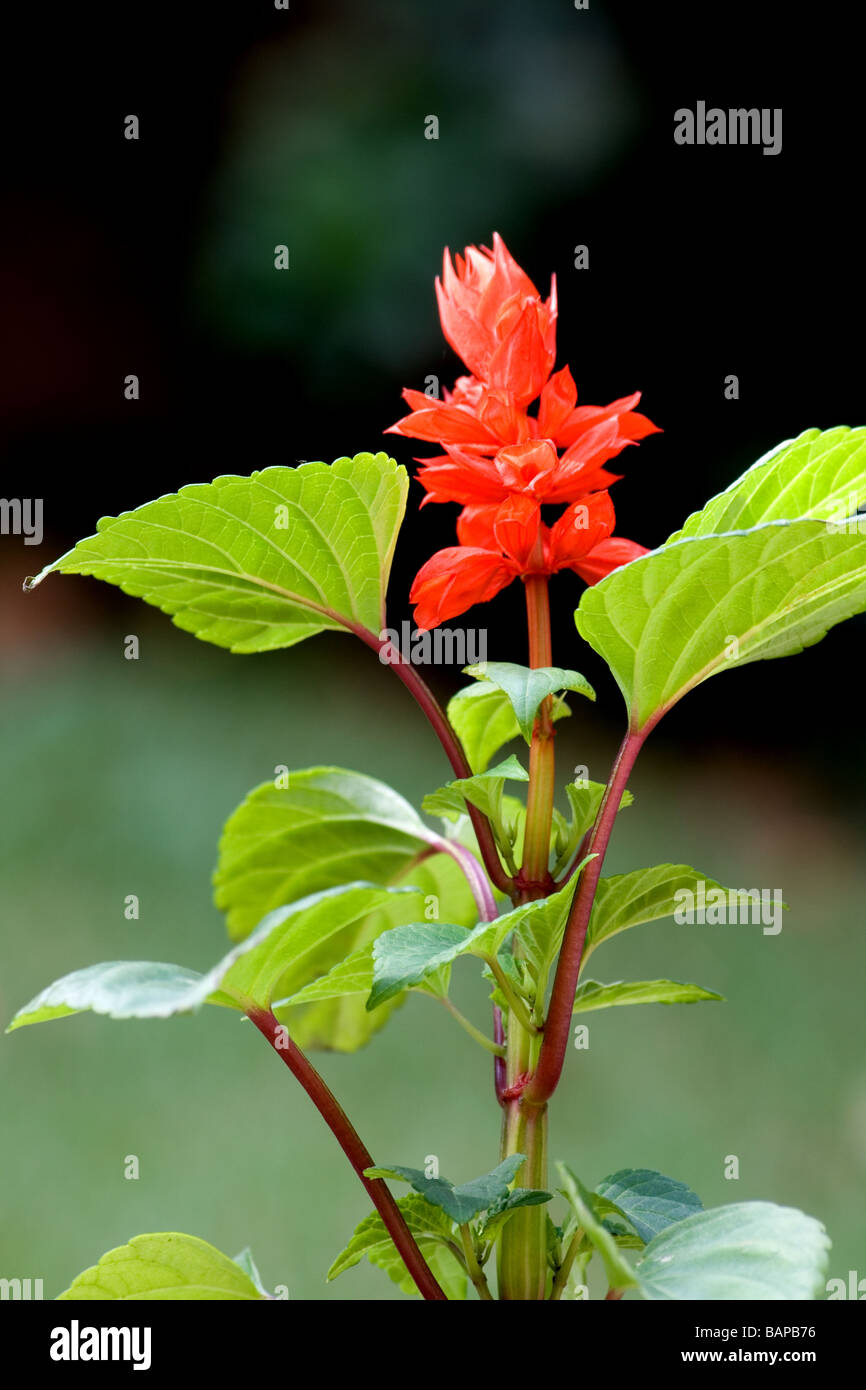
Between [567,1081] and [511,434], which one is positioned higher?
[511,434]

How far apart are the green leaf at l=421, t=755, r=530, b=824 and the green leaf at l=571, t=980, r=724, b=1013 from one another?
62 mm

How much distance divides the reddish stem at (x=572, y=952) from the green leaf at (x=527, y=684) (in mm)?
30

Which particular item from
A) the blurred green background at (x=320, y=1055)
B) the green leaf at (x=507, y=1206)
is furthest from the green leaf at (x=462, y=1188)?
the blurred green background at (x=320, y=1055)

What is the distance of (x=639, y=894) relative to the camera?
39cm

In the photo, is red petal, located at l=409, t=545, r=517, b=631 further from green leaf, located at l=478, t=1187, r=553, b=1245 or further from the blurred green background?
the blurred green background

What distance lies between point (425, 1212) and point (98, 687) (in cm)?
159

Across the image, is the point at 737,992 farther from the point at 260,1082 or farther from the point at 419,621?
the point at 419,621

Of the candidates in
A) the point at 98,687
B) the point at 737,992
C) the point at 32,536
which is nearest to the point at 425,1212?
the point at 737,992

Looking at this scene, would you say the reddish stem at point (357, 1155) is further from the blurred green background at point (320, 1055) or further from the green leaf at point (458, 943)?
the blurred green background at point (320, 1055)

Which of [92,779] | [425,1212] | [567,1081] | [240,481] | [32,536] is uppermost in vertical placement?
[32,536]

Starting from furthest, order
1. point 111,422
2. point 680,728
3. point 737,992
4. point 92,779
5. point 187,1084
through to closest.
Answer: point 111,422 → point 680,728 → point 92,779 → point 737,992 → point 187,1084

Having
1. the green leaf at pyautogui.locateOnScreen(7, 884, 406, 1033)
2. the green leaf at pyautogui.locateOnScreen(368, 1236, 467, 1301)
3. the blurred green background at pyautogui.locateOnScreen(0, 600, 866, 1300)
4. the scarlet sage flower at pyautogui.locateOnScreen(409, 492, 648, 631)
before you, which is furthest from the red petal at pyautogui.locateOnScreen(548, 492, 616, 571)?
the blurred green background at pyautogui.locateOnScreen(0, 600, 866, 1300)

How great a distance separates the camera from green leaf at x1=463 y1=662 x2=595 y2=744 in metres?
0.34

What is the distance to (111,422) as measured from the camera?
6.57 ft
